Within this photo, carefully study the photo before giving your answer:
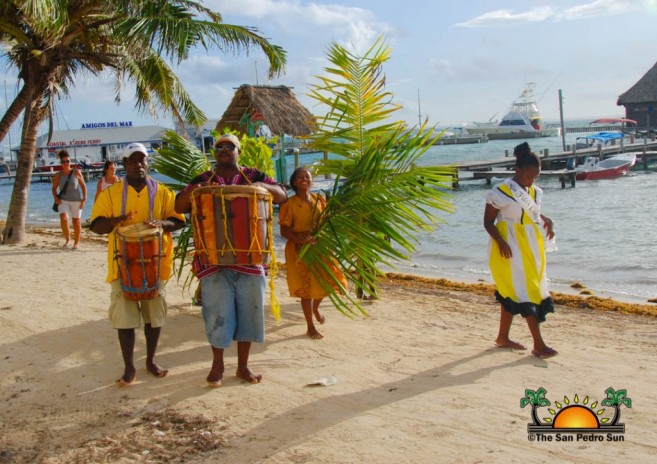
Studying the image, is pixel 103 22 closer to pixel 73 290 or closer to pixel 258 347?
pixel 73 290

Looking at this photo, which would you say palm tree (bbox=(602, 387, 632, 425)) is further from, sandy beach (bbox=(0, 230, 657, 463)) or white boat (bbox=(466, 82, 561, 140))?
white boat (bbox=(466, 82, 561, 140))

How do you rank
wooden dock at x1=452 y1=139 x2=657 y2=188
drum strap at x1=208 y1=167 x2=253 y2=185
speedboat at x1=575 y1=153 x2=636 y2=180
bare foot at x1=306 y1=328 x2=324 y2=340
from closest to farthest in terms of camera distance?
1. drum strap at x1=208 y1=167 x2=253 y2=185
2. bare foot at x1=306 y1=328 x2=324 y2=340
3. wooden dock at x1=452 y1=139 x2=657 y2=188
4. speedboat at x1=575 y1=153 x2=636 y2=180

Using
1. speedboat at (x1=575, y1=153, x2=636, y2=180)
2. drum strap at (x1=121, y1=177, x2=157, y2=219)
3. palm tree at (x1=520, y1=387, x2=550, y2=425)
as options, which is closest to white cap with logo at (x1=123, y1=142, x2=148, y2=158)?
drum strap at (x1=121, y1=177, x2=157, y2=219)

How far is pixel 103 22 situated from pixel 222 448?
1009 centimetres

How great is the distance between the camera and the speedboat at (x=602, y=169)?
35.7 m

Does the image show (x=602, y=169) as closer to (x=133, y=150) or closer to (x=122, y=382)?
(x=133, y=150)

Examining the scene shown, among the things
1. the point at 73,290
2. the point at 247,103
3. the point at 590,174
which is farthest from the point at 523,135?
the point at 73,290

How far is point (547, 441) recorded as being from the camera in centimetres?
372

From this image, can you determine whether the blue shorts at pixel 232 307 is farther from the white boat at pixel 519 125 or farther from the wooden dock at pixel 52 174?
the white boat at pixel 519 125

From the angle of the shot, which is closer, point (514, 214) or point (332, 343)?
point (514, 214)

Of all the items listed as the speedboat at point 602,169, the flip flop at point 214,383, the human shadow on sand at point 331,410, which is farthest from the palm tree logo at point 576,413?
the speedboat at point 602,169

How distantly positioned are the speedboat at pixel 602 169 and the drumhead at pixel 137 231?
33486mm

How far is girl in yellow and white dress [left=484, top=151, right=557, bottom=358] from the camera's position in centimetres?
535

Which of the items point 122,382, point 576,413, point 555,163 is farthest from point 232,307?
point 555,163
